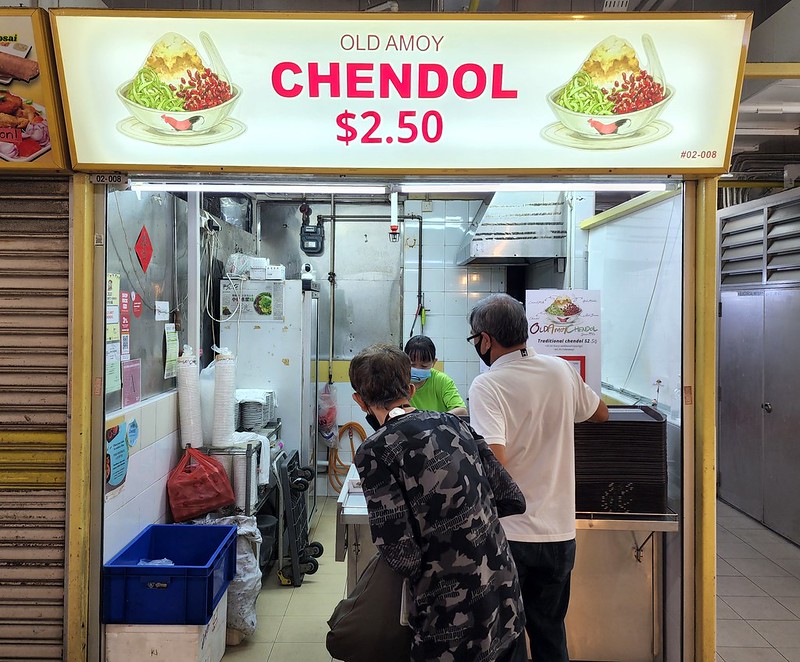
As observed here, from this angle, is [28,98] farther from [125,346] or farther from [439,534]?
[439,534]

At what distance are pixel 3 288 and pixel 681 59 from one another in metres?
2.95

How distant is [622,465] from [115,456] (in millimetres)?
2315

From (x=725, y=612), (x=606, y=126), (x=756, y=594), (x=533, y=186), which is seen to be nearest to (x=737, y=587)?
(x=756, y=594)

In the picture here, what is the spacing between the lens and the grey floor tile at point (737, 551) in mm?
4418

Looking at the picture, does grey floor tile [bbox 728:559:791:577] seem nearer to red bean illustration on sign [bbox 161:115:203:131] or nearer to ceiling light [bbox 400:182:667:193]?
ceiling light [bbox 400:182:667:193]

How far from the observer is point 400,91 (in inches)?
91.0

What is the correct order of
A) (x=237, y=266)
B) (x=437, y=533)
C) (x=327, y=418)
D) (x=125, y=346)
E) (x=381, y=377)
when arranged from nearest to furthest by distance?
1. (x=437, y=533)
2. (x=381, y=377)
3. (x=125, y=346)
4. (x=237, y=266)
5. (x=327, y=418)

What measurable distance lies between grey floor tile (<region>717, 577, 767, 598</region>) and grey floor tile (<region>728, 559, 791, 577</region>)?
135mm

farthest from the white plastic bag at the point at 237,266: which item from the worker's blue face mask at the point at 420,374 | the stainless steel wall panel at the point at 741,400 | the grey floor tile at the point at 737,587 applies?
the stainless steel wall panel at the point at 741,400

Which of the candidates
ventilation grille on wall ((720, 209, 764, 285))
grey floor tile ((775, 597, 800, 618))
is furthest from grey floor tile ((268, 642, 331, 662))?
ventilation grille on wall ((720, 209, 764, 285))

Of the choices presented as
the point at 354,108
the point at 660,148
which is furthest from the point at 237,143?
the point at 660,148

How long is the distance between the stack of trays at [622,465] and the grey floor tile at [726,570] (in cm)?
210

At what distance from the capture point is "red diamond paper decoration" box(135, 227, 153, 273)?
10.00 ft

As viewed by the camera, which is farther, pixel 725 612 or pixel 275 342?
pixel 275 342
